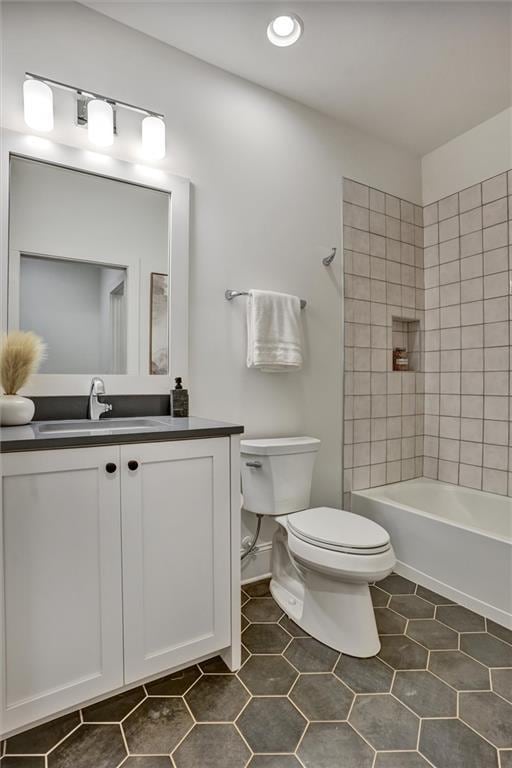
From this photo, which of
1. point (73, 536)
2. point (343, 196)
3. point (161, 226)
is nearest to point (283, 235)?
point (343, 196)

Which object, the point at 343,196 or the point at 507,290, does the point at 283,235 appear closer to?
the point at 343,196

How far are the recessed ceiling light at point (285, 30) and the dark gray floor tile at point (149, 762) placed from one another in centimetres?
264

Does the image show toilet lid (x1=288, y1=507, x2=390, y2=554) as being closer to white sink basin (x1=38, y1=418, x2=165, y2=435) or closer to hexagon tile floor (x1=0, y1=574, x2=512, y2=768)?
hexagon tile floor (x1=0, y1=574, x2=512, y2=768)

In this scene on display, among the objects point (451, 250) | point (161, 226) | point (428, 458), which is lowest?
point (428, 458)

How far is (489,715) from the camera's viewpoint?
1199mm

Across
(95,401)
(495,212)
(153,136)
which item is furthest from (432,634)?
(153,136)

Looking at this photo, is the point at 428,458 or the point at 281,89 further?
the point at 428,458

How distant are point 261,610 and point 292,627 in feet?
0.59

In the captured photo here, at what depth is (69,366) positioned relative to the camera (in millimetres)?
1572

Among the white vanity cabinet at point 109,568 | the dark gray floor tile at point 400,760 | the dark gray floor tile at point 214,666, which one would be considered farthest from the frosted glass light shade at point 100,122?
the dark gray floor tile at point 400,760

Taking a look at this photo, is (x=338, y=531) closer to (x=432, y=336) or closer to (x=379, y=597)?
(x=379, y=597)

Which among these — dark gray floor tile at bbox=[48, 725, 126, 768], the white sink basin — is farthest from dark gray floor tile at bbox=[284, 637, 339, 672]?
the white sink basin

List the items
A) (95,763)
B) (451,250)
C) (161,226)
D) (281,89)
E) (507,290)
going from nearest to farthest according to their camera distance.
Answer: (95,763) → (161,226) → (281,89) → (507,290) → (451,250)

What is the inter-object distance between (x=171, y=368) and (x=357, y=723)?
55.9 inches
